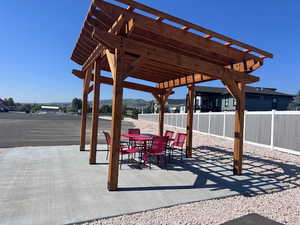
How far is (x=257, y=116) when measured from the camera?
1086cm

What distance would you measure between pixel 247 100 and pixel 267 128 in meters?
20.7

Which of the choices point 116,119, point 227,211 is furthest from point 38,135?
point 227,211

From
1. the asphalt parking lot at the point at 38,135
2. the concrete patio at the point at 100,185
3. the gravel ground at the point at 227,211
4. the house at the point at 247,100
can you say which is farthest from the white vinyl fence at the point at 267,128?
the house at the point at 247,100

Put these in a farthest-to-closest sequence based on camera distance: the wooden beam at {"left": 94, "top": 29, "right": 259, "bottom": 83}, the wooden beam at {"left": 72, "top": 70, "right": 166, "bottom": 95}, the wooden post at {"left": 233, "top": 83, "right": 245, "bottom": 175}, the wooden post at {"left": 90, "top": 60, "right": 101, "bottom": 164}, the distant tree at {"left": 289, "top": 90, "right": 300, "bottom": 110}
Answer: the distant tree at {"left": 289, "top": 90, "right": 300, "bottom": 110}, the wooden beam at {"left": 72, "top": 70, "right": 166, "bottom": 95}, the wooden post at {"left": 90, "top": 60, "right": 101, "bottom": 164}, the wooden post at {"left": 233, "top": 83, "right": 245, "bottom": 175}, the wooden beam at {"left": 94, "top": 29, "right": 259, "bottom": 83}

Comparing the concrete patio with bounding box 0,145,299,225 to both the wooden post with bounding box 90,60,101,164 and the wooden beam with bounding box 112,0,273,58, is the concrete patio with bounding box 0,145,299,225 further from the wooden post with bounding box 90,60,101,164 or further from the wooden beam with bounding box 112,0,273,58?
the wooden beam with bounding box 112,0,273,58

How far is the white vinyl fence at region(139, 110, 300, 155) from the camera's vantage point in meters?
8.63

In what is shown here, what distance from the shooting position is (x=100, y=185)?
4152 millimetres

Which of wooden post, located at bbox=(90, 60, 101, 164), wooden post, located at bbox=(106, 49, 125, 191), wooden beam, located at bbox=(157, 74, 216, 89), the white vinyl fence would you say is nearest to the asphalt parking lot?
wooden post, located at bbox=(90, 60, 101, 164)

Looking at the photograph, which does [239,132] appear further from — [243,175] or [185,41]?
[185,41]

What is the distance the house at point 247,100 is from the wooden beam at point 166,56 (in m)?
25.2

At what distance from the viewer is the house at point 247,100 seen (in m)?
29.2

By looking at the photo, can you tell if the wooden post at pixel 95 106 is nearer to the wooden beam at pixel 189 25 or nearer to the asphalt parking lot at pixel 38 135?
the wooden beam at pixel 189 25

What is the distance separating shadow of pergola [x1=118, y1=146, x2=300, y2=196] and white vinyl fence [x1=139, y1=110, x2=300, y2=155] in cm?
197

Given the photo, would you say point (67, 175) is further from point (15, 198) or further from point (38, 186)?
point (15, 198)
